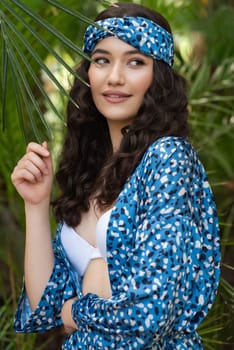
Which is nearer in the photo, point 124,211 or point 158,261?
point 158,261

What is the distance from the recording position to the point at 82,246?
8.04 ft

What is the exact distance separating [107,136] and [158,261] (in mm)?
665

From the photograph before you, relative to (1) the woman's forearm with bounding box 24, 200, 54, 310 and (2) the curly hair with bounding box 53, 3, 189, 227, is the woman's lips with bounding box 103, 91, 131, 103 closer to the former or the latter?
(2) the curly hair with bounding box 53, 3, 189, 227

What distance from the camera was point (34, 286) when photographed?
8.45 ft

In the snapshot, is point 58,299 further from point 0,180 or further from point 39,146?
point 0,180

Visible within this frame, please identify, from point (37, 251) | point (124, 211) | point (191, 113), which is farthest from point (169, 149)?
point (191, 113)

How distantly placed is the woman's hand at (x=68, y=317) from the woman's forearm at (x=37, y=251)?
0.11 metres

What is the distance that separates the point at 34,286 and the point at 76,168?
394 mm

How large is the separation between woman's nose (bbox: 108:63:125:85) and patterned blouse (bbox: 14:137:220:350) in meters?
0.22

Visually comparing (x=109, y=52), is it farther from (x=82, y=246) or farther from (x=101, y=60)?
(x=82, y=246)

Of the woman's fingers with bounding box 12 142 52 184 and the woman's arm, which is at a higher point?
the woman's fingers with bounding box 12 142 52 184

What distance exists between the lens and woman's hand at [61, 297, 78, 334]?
2432 mm

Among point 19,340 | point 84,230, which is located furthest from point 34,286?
point 19,340

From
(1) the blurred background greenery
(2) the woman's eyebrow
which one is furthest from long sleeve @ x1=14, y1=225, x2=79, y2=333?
(1) the blurred background greenery
